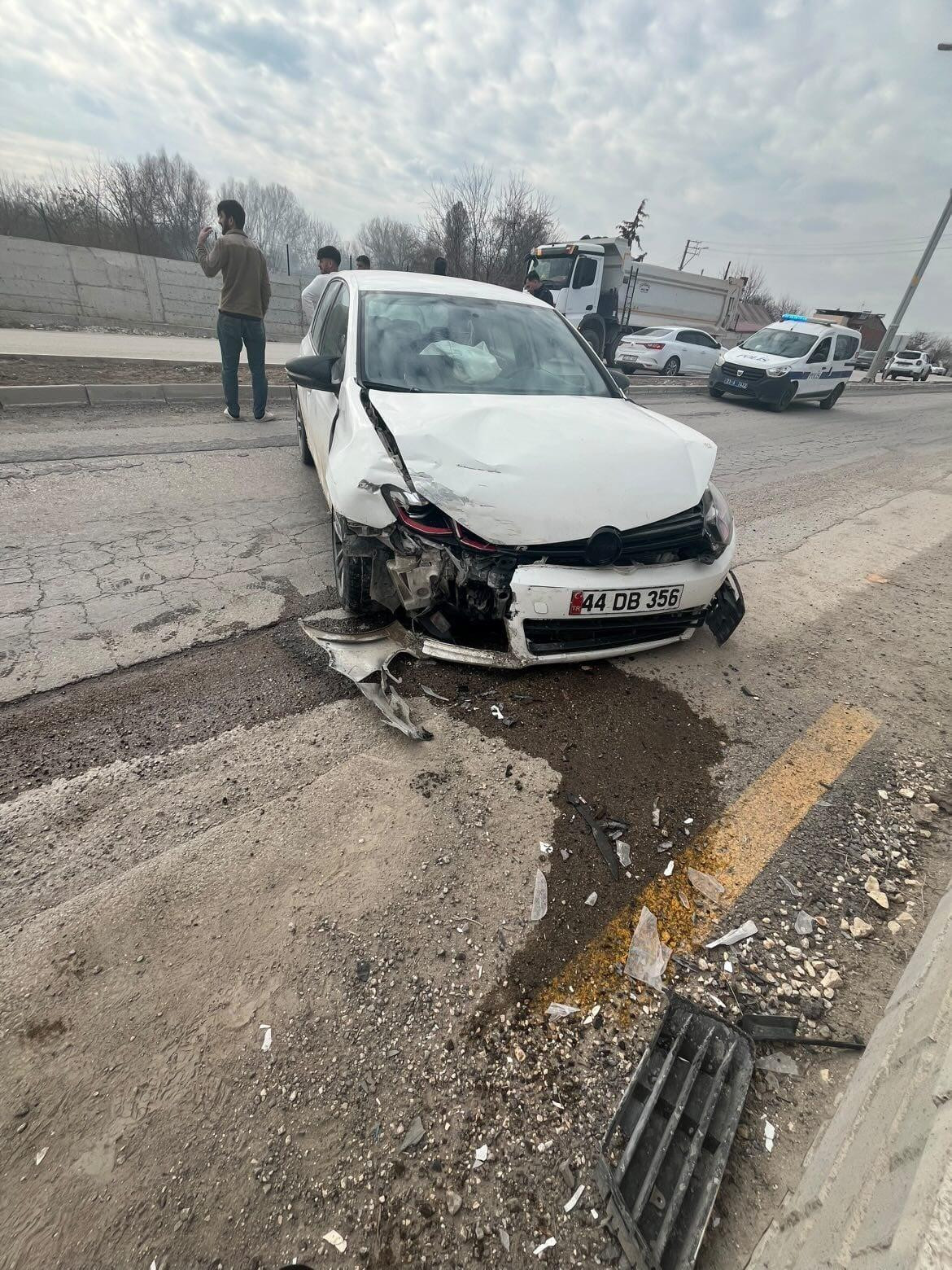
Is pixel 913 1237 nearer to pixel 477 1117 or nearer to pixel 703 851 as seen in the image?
pixel 477 1117

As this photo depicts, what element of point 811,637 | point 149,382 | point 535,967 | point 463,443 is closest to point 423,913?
point 535,967

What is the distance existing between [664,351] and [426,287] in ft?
55.1

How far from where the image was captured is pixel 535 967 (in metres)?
1.73

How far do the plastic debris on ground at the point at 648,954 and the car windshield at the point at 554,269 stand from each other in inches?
672

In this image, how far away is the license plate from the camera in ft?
8.64

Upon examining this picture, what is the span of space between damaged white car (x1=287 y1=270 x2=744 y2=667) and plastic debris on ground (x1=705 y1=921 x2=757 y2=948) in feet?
4.17

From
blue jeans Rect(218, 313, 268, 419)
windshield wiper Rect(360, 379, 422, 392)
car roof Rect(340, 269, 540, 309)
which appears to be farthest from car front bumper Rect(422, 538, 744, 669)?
blue jeans Rect(218, 313, 268, 419)

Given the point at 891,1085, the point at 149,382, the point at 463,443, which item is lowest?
the point at 149,382

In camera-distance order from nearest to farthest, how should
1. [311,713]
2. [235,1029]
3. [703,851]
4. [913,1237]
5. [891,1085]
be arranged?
1. [913,1237]
2. [891,1085]
3. [235,1029]
4. [703,851]
5. [311,713]

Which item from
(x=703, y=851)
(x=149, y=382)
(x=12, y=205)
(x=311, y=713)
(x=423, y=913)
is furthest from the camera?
(x=12, y=205)

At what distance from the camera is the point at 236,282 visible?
247 inches

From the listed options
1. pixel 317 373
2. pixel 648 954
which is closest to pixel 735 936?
pixel 648 954

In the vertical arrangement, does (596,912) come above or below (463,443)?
below

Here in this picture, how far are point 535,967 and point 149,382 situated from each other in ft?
29.2
